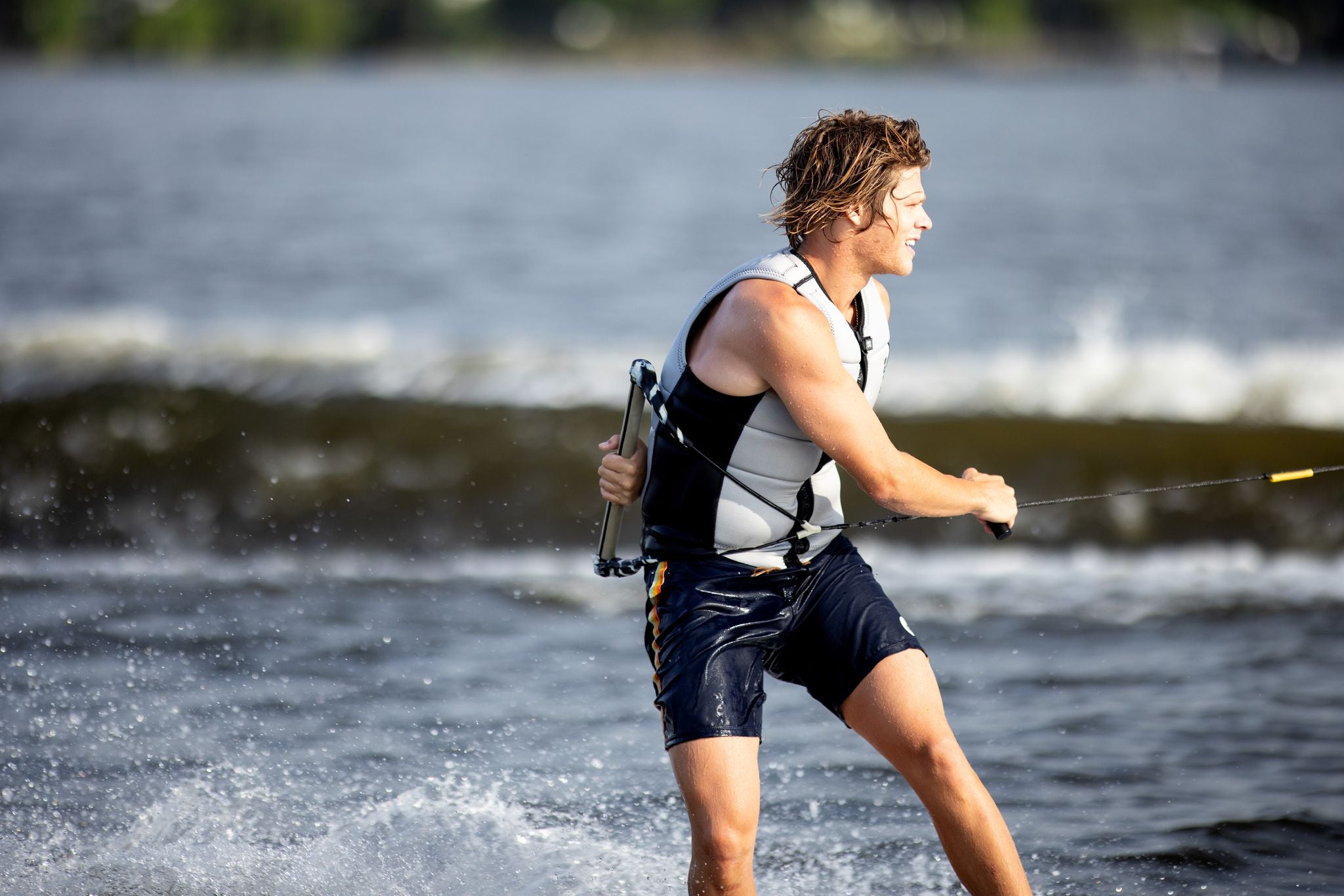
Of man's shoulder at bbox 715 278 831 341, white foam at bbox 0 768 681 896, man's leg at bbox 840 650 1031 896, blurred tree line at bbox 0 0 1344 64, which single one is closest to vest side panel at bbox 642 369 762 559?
man's shoulder at bbox 715 278 831 341

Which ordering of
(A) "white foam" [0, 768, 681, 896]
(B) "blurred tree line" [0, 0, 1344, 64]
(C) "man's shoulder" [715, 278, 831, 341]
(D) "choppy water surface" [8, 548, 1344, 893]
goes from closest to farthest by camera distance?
(C) "man's shoulder" [715, 278, 831, 341] → (A) "white foam" [0, 768, 681, 896] → (D) "choppy water surface" [8, 548, 1344, 893] → (B) "blurred tree line" [0, 0, 1344, 64]

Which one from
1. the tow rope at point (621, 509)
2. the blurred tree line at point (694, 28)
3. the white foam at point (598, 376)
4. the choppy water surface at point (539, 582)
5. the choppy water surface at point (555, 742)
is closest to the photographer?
the tow rope at point (621, 509)

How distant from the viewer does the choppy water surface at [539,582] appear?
4.82 metres

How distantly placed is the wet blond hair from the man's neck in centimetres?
4

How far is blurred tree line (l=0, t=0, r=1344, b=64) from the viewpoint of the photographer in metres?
111

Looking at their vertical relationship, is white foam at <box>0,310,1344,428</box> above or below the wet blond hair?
below

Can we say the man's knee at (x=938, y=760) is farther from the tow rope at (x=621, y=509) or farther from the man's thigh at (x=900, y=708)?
the tow rope at (x=621, y=509)

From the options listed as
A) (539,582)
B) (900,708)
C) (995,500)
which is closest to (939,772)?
(900,708)

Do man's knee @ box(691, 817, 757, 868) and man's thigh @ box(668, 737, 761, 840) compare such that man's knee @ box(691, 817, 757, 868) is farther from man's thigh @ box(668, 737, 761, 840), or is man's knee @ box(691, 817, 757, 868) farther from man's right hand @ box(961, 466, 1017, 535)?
man's right hand @ box(961, 466, 1017, 535)

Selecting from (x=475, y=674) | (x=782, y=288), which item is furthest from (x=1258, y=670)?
(x=782, y=288)

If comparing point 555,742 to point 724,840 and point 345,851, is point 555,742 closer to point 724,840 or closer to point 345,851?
point 345,851

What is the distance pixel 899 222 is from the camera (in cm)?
353

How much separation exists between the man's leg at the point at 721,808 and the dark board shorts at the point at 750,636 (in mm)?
45

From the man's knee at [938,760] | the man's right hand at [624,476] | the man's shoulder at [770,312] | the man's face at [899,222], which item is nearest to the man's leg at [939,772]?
the man's knee at [938,760]
